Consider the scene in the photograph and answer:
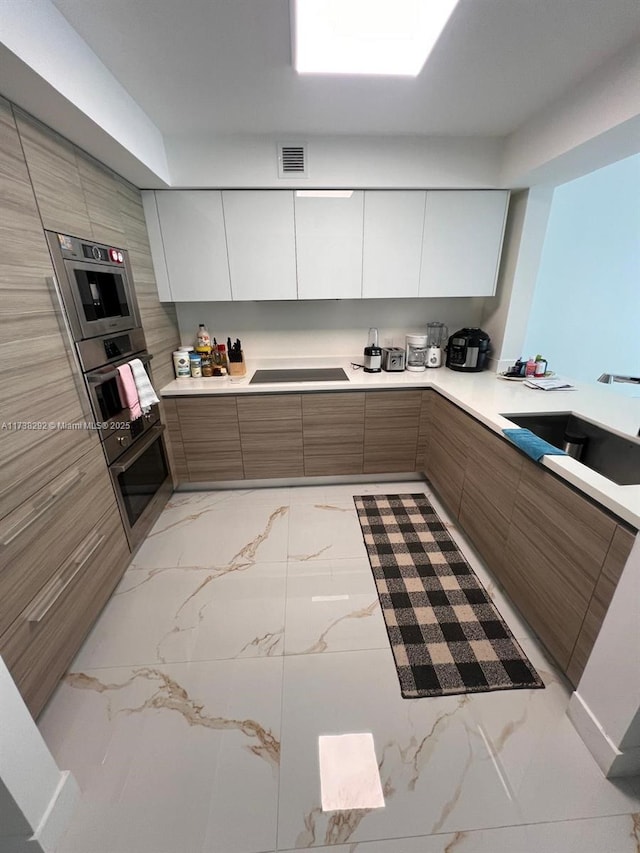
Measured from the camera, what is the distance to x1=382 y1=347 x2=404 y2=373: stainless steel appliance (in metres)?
2.45

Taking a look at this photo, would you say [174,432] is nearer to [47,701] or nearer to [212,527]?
[212,527]

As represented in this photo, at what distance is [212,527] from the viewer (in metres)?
2.10

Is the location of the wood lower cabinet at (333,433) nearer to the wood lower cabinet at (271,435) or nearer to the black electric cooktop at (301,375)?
the wood lower cabinet at (271,435)

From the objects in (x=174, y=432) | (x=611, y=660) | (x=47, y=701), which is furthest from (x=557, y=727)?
(x=174, y=432)

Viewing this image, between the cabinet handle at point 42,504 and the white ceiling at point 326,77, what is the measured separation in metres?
1.60

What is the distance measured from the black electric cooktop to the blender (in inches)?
28.4

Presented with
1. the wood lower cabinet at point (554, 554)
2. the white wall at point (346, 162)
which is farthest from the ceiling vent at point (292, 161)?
the wood lower cabinet at point (554, 554)

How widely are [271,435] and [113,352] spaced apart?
1.07 meters

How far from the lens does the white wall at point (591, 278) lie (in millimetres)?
2438

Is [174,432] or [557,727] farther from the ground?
[174,432]

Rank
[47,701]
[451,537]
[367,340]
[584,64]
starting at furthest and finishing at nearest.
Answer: [367,340] < [451,537] < [584,64] < [47,701]

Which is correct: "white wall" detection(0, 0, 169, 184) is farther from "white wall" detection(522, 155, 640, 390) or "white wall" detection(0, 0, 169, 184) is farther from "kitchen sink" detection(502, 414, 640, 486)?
"white wall" detection(522, 155, 640, 390)

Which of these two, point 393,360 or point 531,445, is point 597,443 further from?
point 393,360

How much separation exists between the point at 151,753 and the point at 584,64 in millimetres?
3069
